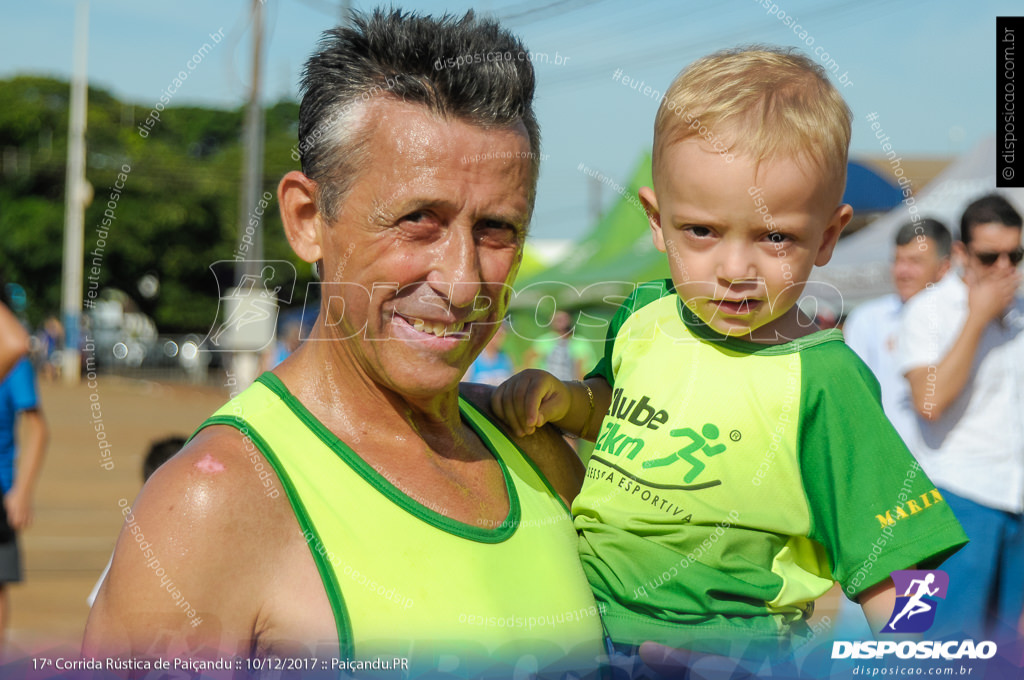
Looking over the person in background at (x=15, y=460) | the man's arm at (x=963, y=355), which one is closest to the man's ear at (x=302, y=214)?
the man's arm at (x=963, y=355)

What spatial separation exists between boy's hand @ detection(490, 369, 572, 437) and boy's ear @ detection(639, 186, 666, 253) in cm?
38

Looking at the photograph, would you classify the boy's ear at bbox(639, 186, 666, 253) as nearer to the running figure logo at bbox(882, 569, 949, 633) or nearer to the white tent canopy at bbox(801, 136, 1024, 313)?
the running figure logo at bbox(882, 569, 949, 633)

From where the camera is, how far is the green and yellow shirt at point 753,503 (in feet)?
5.82

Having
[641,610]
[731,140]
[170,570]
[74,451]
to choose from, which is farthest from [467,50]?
[74,451]

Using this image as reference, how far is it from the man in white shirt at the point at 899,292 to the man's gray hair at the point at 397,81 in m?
3.56

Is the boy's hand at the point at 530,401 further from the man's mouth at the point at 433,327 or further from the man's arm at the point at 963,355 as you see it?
the man's arm at the point at 963,355

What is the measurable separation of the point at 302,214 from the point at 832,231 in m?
1.06

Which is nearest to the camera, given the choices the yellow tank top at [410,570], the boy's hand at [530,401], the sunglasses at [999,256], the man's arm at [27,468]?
the yellow tank top at [410,570]

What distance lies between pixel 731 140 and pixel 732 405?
510 mm

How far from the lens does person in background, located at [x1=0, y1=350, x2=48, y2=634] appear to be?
188 inches

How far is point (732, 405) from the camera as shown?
187 centimetres

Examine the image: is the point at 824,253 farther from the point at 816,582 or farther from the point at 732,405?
the point at 816,582

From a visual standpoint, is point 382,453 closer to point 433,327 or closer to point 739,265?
point 433,327

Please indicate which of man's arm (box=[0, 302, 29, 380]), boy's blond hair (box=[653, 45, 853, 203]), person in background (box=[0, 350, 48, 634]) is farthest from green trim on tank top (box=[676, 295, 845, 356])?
person in background (box=[0, 350, 48, 634])
